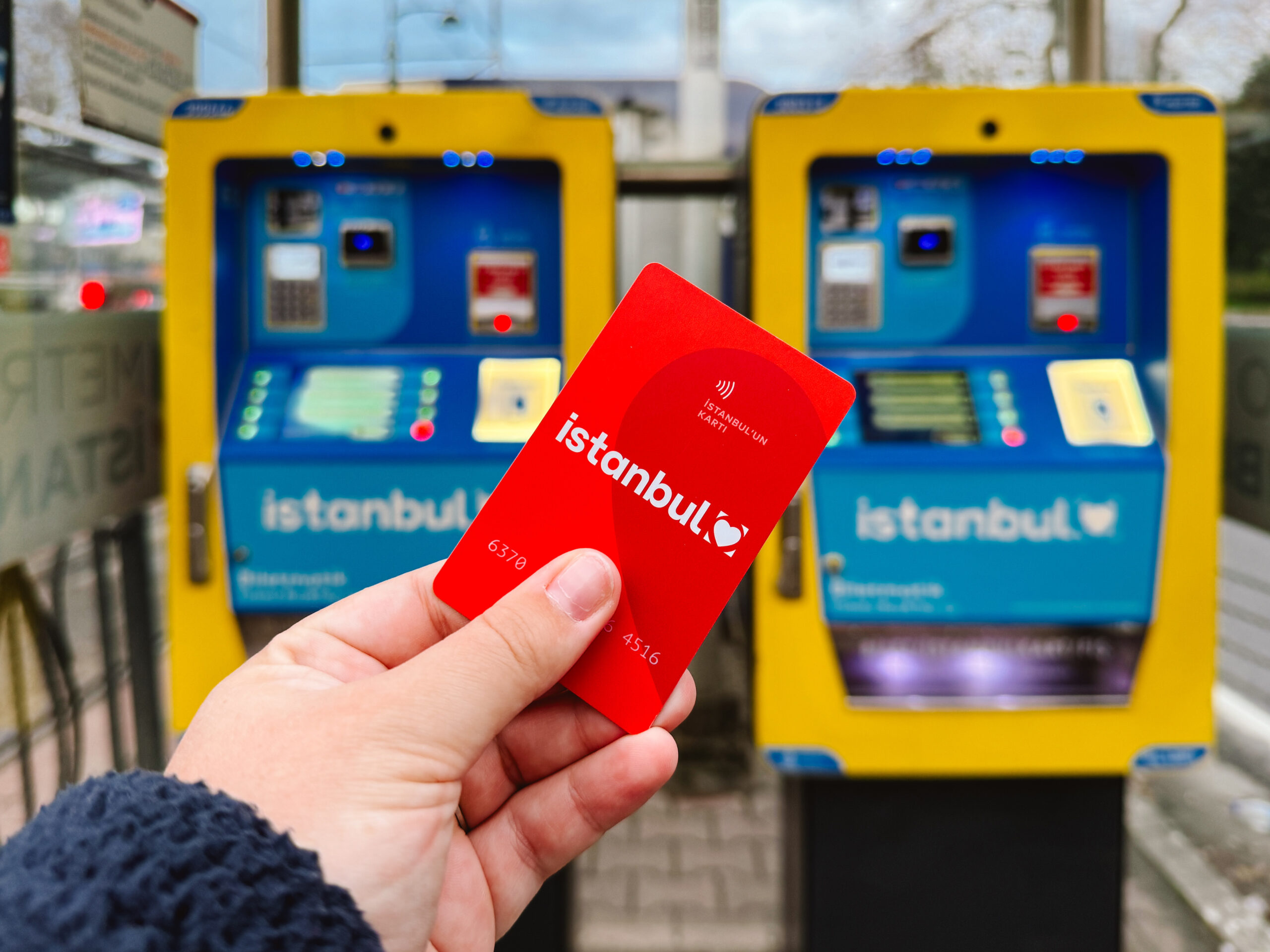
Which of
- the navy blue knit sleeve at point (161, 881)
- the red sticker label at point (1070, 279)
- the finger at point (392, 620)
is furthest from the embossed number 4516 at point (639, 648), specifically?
the red sticker label at point (1070, 279)

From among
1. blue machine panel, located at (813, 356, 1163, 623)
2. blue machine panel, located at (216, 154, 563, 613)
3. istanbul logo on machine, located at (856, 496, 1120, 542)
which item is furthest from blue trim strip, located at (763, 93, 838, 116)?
istanbul logo on machine, located at (856, 496, 1120, 542)

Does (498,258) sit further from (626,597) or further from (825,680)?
(626,597)

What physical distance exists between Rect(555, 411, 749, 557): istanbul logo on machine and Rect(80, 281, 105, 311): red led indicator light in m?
1.49

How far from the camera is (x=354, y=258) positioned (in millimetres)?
1793

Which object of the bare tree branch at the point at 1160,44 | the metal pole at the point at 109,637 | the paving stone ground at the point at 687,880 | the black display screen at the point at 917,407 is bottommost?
the paving stone ground at the point at 687,880

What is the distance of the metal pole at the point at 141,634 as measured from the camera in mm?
2111

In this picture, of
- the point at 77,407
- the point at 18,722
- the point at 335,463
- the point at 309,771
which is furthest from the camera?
the point at 18,722

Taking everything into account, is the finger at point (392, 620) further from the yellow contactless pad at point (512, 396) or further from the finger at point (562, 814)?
the yellow contactless pad at point (512, 396)

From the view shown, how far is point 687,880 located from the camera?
8.46ft

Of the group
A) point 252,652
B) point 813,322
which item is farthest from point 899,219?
point 252,652

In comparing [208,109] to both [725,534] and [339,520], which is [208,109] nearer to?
[339,520]

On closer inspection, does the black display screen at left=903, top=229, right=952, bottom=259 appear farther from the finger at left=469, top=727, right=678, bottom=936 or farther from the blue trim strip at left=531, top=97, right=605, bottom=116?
the finger at left=469, top=727, right=678, bottom=936

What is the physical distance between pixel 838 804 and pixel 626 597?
1.23 m

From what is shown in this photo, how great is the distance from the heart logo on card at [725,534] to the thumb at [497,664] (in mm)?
93
